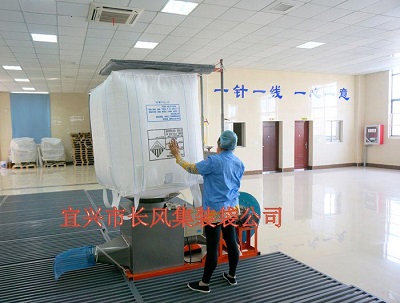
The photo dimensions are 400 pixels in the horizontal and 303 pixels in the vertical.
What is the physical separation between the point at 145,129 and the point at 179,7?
132 inches

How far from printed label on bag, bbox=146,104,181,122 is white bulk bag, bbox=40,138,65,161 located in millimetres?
12810

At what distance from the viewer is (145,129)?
2746mm

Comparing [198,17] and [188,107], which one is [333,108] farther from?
[188,107]

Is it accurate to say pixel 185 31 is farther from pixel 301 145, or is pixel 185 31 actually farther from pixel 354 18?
pixel 301 145

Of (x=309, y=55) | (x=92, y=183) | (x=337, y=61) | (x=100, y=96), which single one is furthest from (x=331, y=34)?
(x=92, y=183)

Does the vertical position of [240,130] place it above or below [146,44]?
below

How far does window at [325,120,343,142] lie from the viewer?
1243cm

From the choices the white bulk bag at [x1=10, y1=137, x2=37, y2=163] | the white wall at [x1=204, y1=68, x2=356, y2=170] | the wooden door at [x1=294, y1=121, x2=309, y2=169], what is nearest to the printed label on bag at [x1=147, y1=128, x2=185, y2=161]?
the white wall at [x1=204, y1=68, x2=356, y2=170]

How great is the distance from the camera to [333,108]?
1230cm

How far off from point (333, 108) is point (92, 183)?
9.05 m

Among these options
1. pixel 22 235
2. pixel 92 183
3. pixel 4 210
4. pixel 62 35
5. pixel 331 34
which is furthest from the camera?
pixel 92 183

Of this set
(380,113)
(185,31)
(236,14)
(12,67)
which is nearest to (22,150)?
(12,67)

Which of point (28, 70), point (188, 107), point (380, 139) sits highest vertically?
point (28, 70)

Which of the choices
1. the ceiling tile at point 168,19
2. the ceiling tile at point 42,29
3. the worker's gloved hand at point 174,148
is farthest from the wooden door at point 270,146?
the worker's gloved hand at point 174,148
